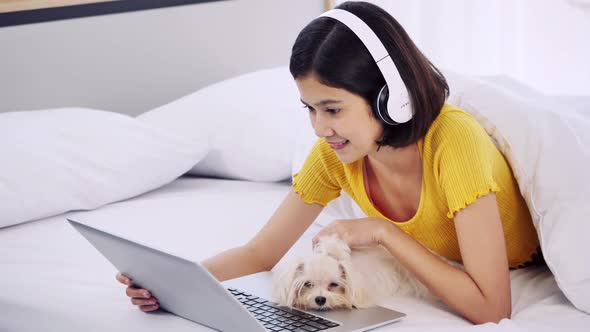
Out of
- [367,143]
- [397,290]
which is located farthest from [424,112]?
[397,290]

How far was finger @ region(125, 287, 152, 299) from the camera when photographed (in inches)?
53.0

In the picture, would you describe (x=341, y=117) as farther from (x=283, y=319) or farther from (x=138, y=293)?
(x=138, y=293)

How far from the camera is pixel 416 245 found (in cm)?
134

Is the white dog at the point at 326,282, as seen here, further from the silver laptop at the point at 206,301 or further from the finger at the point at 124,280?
the finger at the point at 124,280

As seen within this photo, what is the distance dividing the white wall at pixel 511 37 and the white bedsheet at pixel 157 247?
1.25 meters

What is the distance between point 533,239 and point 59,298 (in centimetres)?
93

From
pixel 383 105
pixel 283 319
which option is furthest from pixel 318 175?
pixel 283 319

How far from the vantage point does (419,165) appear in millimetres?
1464

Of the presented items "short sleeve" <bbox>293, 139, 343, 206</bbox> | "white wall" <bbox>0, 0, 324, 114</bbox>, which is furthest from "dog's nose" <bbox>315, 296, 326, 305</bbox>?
"white wall" <bbox>0, 0, 324, 114</bbox>

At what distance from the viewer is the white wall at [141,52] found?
2.52 metres

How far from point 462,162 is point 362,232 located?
0.69 ft

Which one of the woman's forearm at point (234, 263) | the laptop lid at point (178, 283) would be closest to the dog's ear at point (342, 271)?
the laptop lid at point (178, 283)

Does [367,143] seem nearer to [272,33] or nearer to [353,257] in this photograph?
[353,257]

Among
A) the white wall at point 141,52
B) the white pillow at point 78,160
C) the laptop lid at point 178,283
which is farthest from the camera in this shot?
the white wall at point 141,52
